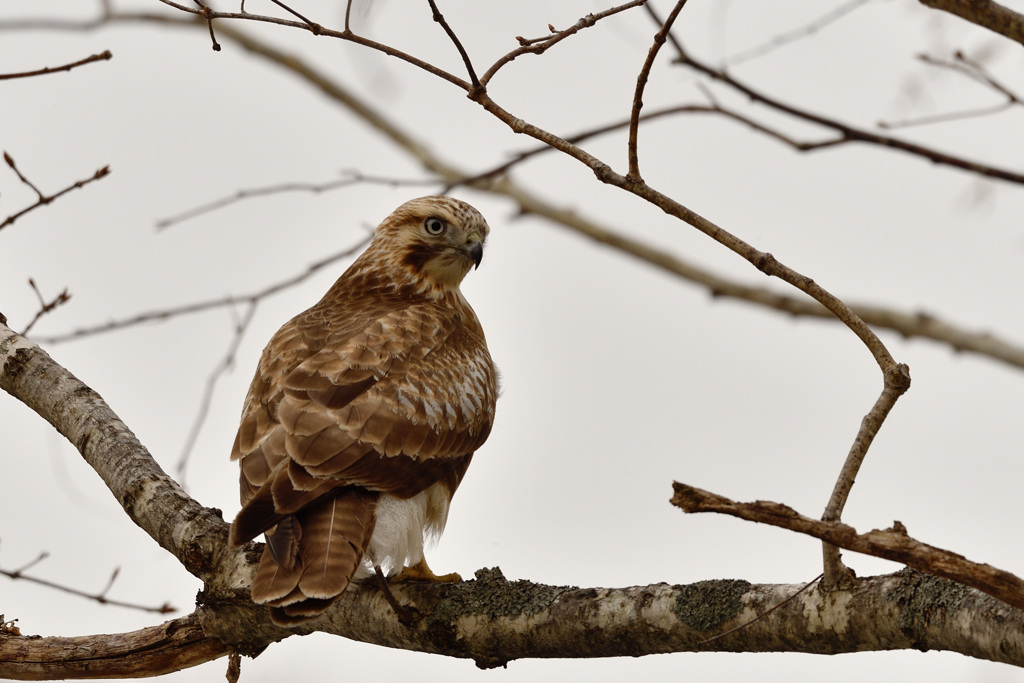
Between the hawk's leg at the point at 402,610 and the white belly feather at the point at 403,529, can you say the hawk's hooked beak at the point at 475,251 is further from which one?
the hawk's leg at the point at 402,610

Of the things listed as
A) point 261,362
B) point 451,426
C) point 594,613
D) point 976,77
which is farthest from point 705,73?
point 594,613

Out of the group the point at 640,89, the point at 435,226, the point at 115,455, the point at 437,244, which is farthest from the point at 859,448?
the point at 435,226

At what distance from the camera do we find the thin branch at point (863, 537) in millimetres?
2803

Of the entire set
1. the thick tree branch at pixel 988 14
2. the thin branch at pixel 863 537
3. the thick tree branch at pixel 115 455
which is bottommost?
the thin branch at pixel 863 537

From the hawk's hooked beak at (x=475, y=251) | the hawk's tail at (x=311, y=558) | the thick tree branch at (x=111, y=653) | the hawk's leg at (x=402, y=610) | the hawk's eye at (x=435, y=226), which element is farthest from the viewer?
the hawk's eye at (x=435, y=226)

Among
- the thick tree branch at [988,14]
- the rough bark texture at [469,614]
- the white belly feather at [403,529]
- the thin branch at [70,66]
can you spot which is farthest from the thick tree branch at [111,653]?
the thick tree branch at [988,14]

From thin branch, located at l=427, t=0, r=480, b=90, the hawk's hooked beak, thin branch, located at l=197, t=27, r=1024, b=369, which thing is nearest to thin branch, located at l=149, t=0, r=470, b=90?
thin branch, located at l=427, t=0, r=480, b=90

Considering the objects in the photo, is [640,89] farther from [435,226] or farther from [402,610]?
[435,226]

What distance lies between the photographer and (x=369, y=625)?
4324mm

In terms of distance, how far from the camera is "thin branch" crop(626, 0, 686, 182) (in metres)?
3.47

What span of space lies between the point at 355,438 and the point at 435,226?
2440mm

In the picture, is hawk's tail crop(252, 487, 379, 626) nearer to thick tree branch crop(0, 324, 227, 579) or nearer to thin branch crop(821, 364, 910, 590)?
thick tree branch crop(0, 324, 227, 579)

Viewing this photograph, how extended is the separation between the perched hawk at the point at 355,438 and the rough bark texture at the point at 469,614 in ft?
0.89

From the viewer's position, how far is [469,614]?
4.05 meters
